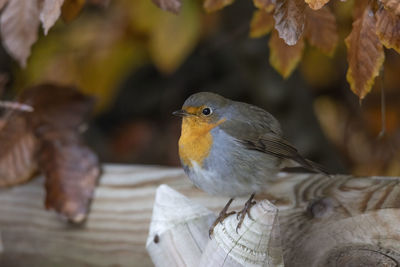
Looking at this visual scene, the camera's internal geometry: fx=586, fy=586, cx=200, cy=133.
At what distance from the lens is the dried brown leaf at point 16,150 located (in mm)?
2533

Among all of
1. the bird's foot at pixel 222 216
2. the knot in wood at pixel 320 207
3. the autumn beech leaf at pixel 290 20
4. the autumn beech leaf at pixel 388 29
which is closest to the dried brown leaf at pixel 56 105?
the bird's foot at pixel 222 216

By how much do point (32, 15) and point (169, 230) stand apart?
0.83 m

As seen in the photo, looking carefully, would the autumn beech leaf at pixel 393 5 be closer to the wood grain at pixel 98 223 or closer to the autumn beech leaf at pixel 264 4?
the autumn beech leaf at pixel 264 4

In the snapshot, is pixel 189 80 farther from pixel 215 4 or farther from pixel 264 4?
pixel 264 4

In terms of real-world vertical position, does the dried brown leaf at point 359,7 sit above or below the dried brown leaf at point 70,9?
above

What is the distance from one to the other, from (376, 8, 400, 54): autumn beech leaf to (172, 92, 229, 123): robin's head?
0.83m

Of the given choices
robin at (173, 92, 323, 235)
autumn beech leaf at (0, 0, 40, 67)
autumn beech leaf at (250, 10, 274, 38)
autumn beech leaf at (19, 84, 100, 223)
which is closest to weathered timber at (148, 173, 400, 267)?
robin at (173, 92, 323, 235)

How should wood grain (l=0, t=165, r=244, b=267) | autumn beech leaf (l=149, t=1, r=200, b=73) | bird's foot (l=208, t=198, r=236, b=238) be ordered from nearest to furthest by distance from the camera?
1. bird's foot (l=208, t=198, r=236, b=238)
2. wood grain (l=0, t=165, r=244, b=267)
3. autumn beech leaf (l=149, t=1, r=200, b=73)

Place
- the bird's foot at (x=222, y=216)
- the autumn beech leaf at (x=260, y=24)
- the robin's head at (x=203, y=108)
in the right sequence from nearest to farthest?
the bird's foot at (x=222, y=216)
the autumn beech leaf at (x=260, y=24)
the robin's head at (x=203, y=108)

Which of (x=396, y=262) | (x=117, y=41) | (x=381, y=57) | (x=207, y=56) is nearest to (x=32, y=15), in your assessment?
(x=381, y=57)

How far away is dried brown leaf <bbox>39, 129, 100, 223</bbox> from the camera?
95.7 inches

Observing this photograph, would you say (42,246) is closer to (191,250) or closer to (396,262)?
(191,250)

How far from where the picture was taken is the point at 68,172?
98.2 inches

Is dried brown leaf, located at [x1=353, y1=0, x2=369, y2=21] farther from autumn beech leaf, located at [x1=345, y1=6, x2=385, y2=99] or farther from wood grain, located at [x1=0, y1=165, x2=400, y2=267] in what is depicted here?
wood grain, located at [x1=0, y1=165, x2=400, y2=267]
